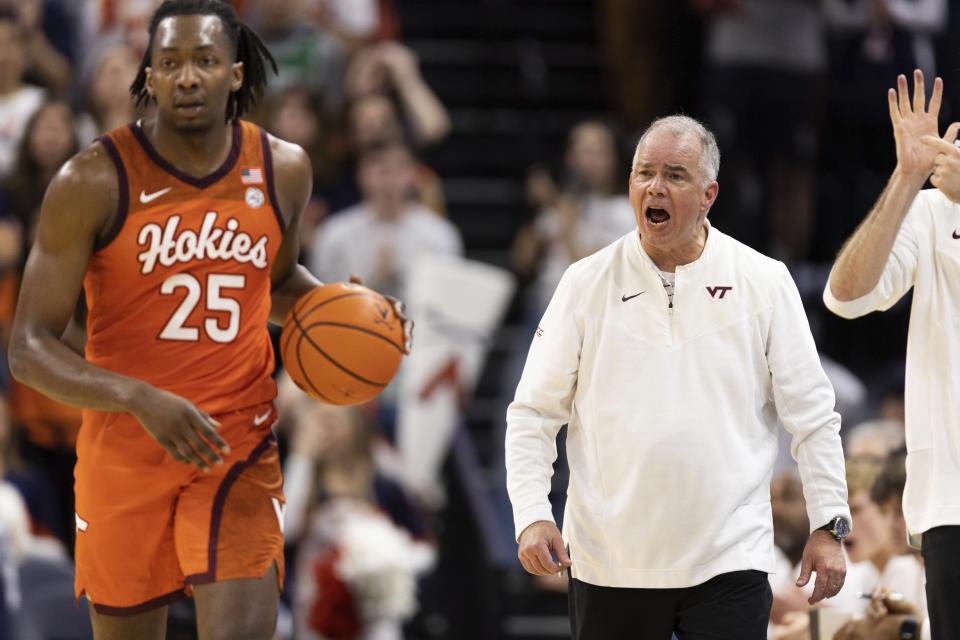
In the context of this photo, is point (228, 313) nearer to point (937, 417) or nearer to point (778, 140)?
point (937, 417)

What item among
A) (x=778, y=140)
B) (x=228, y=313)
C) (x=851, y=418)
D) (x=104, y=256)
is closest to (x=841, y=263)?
(x=228, y=313)

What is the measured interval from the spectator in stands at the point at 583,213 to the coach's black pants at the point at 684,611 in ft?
16.7

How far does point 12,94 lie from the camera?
988 cm

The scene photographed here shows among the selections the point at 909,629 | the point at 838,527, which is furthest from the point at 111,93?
the point at 838,527

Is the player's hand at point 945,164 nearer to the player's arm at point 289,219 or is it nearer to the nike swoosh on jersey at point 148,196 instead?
the player's arm at point 289,219

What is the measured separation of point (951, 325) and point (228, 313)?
6.85 ft

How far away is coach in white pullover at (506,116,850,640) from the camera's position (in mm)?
4469

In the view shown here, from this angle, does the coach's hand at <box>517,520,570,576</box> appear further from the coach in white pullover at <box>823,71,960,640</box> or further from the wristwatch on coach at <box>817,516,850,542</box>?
the coach in white pullover at <box>823,71,960,640</box>

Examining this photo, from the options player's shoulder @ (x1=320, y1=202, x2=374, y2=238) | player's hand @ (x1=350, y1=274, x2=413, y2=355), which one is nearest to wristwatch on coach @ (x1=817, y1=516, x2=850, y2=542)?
player's hand @ (x1=350, y1=274, x2=413, y2=355)

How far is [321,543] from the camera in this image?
27.7 ft

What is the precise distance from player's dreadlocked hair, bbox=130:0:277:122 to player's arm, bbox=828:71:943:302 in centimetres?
190

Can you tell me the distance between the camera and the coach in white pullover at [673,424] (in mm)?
4469

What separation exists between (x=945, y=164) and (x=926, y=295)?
15.5 inches

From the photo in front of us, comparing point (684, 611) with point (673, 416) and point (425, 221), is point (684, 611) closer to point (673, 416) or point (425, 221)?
point (673, 416)
